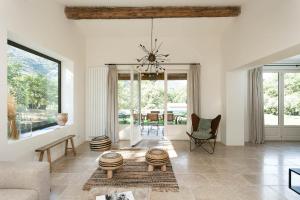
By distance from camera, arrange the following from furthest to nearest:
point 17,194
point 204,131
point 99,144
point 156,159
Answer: point 204,131 < point 99,144 < point 156,159 < point 17,194

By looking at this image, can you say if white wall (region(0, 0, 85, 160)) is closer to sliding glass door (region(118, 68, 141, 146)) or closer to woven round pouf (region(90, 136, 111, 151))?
woven round pouf (region(90, 136, 111, 151))

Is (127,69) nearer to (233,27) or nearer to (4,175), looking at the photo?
(233,27)

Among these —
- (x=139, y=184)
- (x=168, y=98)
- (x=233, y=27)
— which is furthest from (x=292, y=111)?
(x=139, y=184)

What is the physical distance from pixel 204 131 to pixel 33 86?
425 cm

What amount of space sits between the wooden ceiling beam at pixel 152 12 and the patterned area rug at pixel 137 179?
3.44 meters

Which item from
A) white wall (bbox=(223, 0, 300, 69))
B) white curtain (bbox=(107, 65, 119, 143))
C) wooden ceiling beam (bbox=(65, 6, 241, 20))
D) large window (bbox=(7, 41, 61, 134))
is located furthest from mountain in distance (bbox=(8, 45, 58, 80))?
white wall (bbox=(223, 0, 300, 69))

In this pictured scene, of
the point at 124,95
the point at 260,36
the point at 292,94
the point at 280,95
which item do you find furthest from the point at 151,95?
the point at 292,94

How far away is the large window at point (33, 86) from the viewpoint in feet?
11.9

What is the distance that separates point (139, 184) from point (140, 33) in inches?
174

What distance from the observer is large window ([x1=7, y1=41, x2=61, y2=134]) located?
11.9 feet

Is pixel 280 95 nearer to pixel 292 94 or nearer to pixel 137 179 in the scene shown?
pixel 292 94

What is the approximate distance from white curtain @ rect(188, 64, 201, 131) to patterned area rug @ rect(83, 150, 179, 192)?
8.64ft

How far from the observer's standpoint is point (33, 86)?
13.9 ft

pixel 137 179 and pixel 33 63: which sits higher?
pixel 33 63
